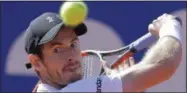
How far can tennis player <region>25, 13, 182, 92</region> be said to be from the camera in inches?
79.6

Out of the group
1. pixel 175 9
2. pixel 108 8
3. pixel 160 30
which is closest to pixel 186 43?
pixel 175 9

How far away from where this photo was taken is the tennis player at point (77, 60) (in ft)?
6.63

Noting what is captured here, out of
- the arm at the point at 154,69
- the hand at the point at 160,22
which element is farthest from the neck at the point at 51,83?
the hand at the point at 160,22

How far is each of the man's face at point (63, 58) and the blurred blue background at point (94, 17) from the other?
100 inches

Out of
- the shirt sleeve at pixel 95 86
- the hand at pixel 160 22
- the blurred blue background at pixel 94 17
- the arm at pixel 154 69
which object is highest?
the blurred blue background at pixel 94 17

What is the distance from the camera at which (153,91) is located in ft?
15.9

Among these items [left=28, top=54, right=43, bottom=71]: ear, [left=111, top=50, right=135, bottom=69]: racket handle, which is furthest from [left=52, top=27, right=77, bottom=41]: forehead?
[left=111, top=50, right=135, bottom=69]: racket handle

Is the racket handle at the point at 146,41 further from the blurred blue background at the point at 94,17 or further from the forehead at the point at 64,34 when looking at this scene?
the blurred blue background at the point at 94,17

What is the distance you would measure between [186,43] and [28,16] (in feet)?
4.41

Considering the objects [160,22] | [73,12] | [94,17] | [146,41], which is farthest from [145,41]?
[94,17]

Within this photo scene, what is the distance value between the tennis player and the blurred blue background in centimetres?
248

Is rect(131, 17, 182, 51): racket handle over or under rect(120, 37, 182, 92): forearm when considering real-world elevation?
over

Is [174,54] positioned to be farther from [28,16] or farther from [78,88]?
[28,16]

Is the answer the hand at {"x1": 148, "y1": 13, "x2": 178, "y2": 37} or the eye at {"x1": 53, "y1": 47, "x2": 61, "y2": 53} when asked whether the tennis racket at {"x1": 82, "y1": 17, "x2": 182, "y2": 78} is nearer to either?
the hand at {"x1": 148, "y1": 13, "x2": 178, "y2": 37}
